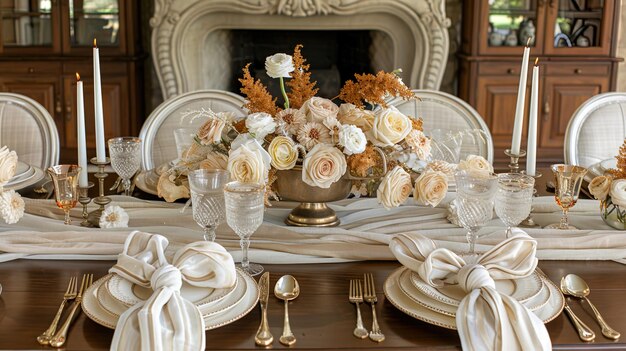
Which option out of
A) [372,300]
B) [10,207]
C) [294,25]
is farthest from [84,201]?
[294,25]

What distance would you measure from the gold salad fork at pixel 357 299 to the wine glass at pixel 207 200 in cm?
26

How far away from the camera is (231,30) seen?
451cm

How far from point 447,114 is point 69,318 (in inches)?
60.5

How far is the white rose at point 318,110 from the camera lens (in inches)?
56.5

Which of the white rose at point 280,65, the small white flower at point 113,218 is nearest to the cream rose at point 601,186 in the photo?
the white rose at point 280,65

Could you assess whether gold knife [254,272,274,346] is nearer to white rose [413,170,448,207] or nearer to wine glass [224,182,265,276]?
wine glass [224,182,265,276]

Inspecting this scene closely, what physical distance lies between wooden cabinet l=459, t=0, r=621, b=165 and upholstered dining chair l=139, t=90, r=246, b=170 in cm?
205

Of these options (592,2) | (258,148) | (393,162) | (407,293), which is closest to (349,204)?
(393,162)

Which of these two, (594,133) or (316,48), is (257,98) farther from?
(316,48)

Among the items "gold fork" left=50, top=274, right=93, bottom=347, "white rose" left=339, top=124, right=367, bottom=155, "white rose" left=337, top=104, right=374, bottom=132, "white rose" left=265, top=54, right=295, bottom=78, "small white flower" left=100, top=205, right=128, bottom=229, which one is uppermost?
"white rose" left=265, top=54, right=295, bottom=78

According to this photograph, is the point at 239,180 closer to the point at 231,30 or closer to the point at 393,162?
the point at 393,162

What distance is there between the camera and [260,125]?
1.42m

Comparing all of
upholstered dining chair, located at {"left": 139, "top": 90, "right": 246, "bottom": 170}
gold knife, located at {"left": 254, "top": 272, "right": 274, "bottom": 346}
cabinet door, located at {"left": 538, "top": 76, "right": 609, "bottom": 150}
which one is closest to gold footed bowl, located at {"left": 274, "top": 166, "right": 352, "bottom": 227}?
gold knife, located at {"left": 254, "top": 272, "right": 274, "bottom": 346}

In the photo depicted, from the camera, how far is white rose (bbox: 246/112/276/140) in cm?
142
